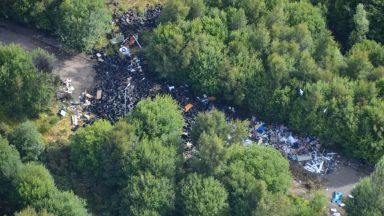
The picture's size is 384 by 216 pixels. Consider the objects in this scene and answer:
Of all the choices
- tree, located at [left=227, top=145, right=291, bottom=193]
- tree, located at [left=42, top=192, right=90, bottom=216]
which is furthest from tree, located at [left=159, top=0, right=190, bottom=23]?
tree, located at [left=42, top=192, right=90, bottom=216]

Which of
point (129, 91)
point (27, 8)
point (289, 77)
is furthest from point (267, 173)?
point (27, 8)

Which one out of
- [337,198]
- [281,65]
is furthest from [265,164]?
[281,65]

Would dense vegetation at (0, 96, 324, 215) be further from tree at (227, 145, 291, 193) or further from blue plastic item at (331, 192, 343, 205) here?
blue plastic item at (331, 192, 343, 205)

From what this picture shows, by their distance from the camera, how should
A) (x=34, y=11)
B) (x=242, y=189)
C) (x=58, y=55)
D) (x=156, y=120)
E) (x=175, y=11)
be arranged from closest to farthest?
1. (x=242, y=189)
2. (x=156, y=120)
3. (x=34, y=11)
4. (x=175, y=11)
5. (x=58, y=55)

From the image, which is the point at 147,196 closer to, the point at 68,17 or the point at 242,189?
the point at 242,189

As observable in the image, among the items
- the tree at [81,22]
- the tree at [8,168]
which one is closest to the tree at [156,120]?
the tree at [81,22]

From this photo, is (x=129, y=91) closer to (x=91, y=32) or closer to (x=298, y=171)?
(x=91, y=32)
